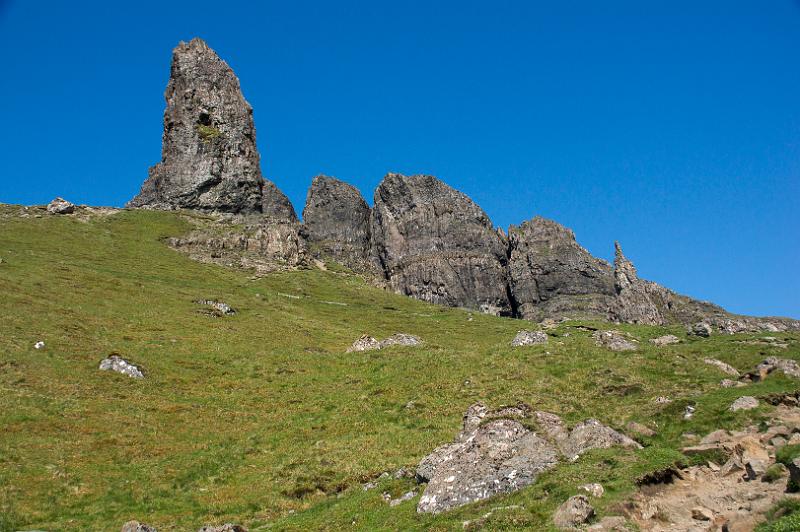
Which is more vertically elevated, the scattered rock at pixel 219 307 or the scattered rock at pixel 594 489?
the scattered rock at pixel 219 307

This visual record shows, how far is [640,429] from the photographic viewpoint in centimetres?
2838

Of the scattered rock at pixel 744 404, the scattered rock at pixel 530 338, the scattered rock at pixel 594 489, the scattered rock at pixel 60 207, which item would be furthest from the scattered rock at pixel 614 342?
the scattered rock at pixel 60 207

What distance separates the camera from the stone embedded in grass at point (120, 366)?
163 ft

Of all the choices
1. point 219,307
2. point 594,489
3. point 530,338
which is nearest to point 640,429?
point 594,489

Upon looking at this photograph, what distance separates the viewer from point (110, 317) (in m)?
65.9

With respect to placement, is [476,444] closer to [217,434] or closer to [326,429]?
[326,429]

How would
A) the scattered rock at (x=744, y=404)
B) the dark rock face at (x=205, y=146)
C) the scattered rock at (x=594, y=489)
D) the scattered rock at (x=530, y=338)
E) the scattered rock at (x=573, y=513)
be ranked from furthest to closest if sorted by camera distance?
the dark rock face at (x=205, y=146)
the scattered rock at (x=530, y=338)
the scattered rock at (x=744, y=404)
the scattered rock at (x=594, y=489)
the scattered rock at (x=573, y=513)

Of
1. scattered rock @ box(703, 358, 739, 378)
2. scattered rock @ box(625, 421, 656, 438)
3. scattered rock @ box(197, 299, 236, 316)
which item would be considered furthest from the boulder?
scattered rock @ box(197, 299, 236, 316)

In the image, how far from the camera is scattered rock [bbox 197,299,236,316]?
265 feet

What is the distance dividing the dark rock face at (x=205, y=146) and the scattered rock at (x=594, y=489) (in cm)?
14241

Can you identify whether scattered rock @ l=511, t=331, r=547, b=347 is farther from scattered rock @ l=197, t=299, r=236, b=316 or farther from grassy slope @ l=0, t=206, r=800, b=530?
scattered rock @ l=197, t=299, r=236, b=316

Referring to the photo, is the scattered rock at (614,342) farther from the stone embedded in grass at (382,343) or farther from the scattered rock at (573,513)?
the scattered rock at (573,513)

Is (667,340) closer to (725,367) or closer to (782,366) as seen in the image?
(725,367)

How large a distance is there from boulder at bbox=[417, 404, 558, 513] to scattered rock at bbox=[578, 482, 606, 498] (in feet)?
7.98
